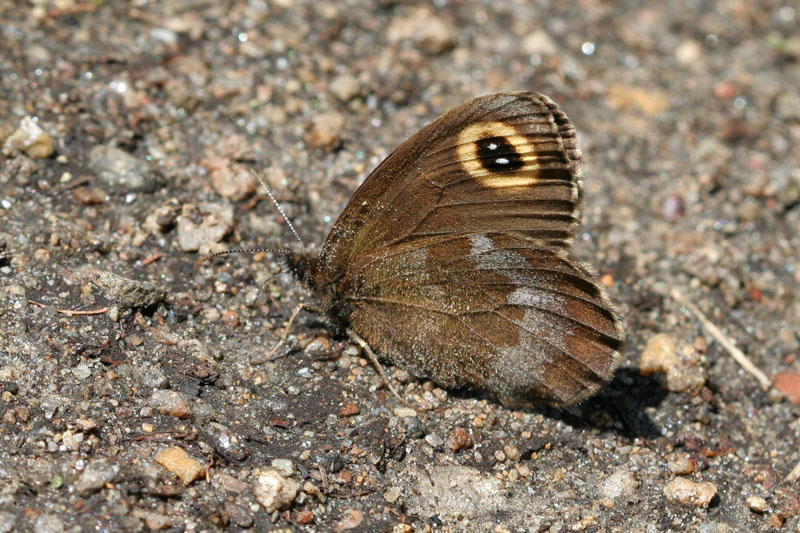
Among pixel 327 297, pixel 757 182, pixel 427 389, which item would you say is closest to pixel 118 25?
pixel 327 297

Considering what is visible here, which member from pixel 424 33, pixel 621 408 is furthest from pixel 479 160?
pixel 424 33

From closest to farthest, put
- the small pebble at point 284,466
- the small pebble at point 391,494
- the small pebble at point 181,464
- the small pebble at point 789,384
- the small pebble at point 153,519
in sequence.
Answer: the small pebble at point 153,519
the small pebble at point 181,464
the small pebble at point 284,466
the small pebble at point 391,494
the small pebble at point 789,384

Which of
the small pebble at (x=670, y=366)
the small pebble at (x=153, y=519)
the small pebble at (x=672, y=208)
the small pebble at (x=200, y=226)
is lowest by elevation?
the small pebble at (x=153, y=519)

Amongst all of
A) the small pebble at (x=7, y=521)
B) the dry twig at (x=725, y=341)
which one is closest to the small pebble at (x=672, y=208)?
the dry twig at (x=725, y=341)

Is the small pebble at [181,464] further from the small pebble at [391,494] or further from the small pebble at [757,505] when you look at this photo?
the small pebble at [757,505]

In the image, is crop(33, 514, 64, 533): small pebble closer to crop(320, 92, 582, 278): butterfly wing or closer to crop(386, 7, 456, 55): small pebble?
crop(320, 92, 582, 278): butterfly wing

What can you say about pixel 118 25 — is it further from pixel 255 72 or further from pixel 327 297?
pixel 327 297

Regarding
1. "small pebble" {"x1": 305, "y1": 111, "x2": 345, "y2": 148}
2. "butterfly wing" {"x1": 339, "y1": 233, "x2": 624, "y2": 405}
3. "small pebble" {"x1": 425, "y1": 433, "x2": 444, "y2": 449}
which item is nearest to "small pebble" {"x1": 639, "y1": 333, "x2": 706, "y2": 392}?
"butterfly wing" {"x1": 339, "y1": 233, "x2": 624, "y2": 405}
